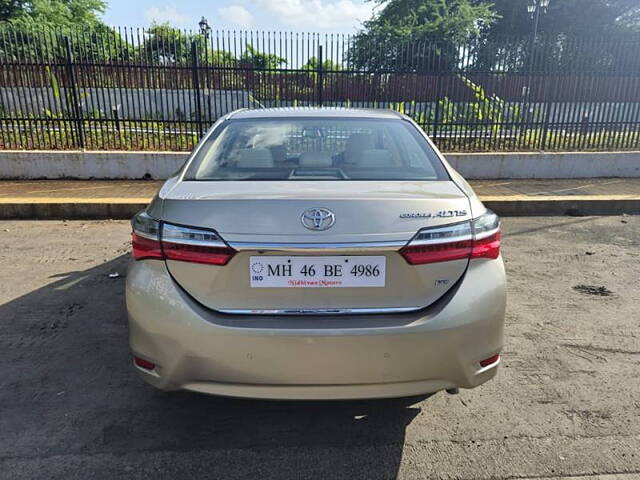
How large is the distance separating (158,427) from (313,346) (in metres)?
1.09

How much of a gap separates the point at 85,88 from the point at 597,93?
9649 mm

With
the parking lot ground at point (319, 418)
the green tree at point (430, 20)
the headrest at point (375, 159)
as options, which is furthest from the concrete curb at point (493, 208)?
the green tree at point (430, 20)

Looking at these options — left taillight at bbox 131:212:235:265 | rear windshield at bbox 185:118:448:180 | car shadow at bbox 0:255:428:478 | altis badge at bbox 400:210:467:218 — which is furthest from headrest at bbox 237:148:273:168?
car shadow at bbox 0:255:428:478

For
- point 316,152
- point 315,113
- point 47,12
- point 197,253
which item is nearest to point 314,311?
point 197,253

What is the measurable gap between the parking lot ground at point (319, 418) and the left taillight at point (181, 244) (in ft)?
3.19

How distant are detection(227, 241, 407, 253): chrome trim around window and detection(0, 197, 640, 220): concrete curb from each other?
514cm

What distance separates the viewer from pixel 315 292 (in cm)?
195

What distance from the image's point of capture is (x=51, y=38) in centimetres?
805

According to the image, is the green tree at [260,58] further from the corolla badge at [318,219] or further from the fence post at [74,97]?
the corolla badge at [318,219]

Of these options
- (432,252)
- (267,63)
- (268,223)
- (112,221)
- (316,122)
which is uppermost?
(267,63)

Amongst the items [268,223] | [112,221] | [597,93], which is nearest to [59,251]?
[112,221]

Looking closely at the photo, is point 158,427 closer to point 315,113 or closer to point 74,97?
point 315,113

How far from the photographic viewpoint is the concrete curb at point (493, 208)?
649cm

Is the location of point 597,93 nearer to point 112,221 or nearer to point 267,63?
point 267,63
